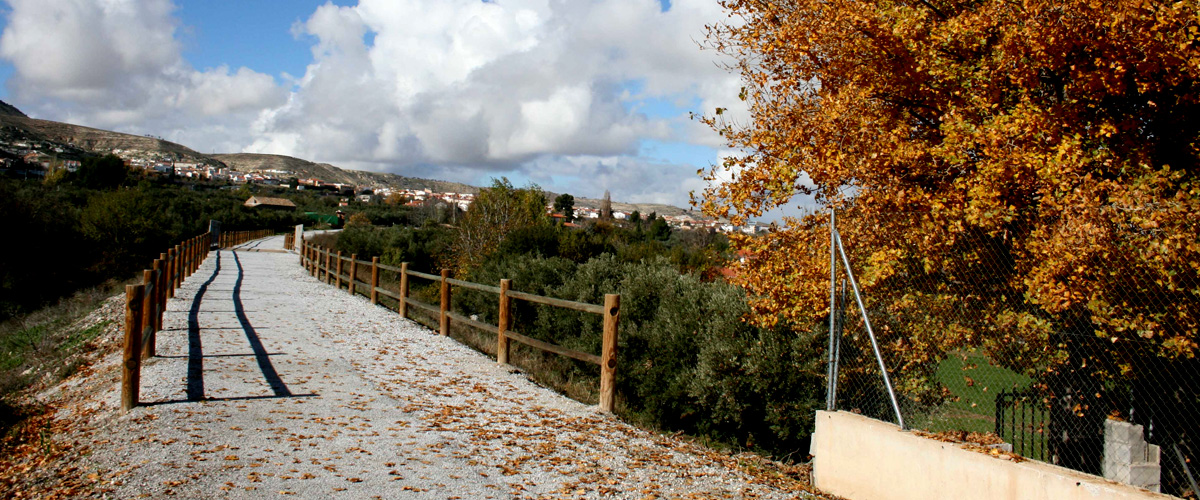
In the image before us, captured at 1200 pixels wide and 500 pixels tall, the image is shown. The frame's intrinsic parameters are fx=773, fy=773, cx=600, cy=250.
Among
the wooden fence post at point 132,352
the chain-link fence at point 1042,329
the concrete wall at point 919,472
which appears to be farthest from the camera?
the wooden fence post at point 132,352

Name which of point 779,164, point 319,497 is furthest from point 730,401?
point 319,497

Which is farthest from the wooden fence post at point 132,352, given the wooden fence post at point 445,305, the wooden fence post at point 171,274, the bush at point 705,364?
the wooden fence post at point 171,274

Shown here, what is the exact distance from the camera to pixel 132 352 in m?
6.34

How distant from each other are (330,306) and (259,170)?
17925 cm

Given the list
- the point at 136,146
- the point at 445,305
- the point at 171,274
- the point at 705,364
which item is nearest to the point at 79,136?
the point at 136,146

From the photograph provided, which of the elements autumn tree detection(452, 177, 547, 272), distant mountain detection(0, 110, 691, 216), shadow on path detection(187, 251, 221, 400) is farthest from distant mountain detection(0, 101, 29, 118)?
shadow on path detection(187, 251, 221, 400)

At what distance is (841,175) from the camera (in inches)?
299

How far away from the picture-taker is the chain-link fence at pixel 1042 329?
518 cm

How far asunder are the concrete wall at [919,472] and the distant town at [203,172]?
70474 mm

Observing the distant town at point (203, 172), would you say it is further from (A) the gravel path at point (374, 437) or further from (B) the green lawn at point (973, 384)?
(B) the green lawn at point (973, 384)

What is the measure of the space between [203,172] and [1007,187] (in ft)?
538

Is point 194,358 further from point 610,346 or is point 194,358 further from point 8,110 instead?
point 8,110

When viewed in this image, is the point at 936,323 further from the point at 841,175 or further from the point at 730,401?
the point at 730,401

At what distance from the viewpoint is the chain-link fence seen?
204 inches
